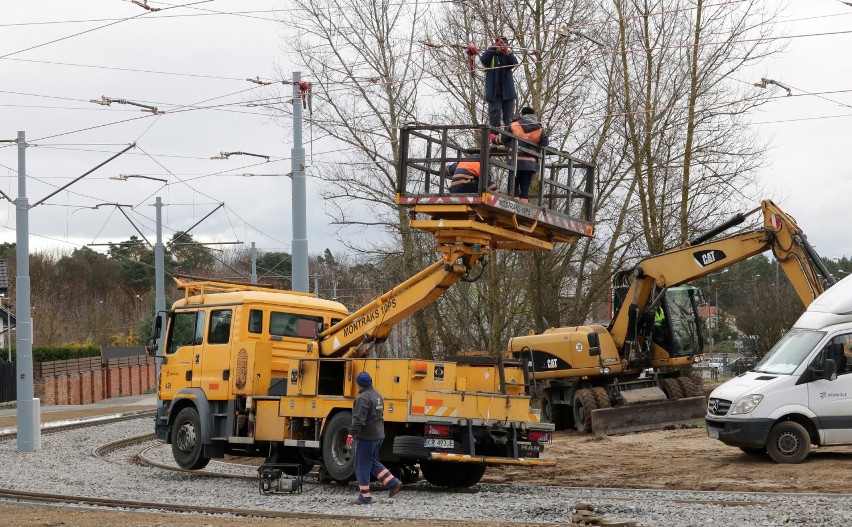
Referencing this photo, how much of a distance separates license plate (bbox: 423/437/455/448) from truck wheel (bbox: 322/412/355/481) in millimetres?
1434

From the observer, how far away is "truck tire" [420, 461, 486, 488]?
1691cm

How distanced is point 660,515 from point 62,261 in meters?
83.5

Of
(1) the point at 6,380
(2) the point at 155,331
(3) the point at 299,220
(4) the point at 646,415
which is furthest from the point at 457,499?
(1) the point at 6,380

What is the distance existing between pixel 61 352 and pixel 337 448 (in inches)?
1985

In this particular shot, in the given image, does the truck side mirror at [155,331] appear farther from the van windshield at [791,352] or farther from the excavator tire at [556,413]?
the excavator tire at [556,413]

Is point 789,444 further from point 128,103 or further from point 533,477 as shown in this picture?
point 128,103

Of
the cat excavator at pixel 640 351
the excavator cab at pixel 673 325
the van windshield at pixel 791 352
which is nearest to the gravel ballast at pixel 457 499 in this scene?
the van windshield at pixel 791 352

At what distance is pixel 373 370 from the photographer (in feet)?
53.3

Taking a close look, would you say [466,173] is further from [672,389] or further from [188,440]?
[672,389]

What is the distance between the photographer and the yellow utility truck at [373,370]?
1565 centimetres

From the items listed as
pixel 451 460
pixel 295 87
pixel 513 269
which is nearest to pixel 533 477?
pixel 451 460

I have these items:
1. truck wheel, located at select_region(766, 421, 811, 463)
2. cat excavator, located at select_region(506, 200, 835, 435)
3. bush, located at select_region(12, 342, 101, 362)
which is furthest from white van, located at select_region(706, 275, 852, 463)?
bush, located at select_region(12, 342, 101, 362)

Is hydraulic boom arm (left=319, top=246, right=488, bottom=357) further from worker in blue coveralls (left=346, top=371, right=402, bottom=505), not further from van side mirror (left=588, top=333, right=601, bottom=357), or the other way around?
van side mirror (left=588, top=333, right=601, bottom=357)

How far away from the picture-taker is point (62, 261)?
296 ft
